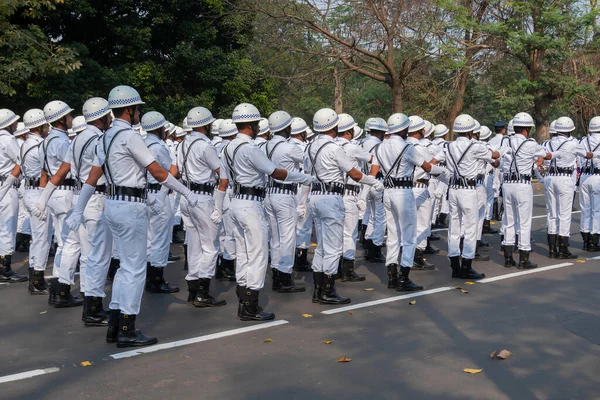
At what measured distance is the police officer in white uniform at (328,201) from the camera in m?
9.05

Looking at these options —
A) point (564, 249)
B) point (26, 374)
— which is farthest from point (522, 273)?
point (26, 374)

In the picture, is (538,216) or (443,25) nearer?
(538,216)

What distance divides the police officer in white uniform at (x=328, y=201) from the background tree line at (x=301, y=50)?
1077 cm

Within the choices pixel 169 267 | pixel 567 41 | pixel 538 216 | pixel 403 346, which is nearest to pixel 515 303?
pixel 403 346

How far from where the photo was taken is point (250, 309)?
27.1ft

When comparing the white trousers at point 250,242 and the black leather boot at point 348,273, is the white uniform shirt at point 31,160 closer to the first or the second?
→ the white trousers at point 250,242

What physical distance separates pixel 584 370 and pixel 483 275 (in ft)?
14.4

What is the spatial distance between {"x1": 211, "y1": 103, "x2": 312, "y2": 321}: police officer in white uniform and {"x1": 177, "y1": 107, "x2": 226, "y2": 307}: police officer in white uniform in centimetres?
80

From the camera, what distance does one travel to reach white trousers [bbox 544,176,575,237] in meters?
12.6

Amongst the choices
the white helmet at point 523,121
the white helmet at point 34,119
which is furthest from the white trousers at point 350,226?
the white helmet at point 34,119

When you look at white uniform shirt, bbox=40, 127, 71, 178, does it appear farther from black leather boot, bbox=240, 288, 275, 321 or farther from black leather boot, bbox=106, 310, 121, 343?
black leather boot, bbox=240, 288, 275, 321

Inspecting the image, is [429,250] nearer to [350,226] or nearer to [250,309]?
Result: [350,226]

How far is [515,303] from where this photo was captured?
900cm

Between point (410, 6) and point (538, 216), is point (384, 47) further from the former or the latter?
point (538, 216)
